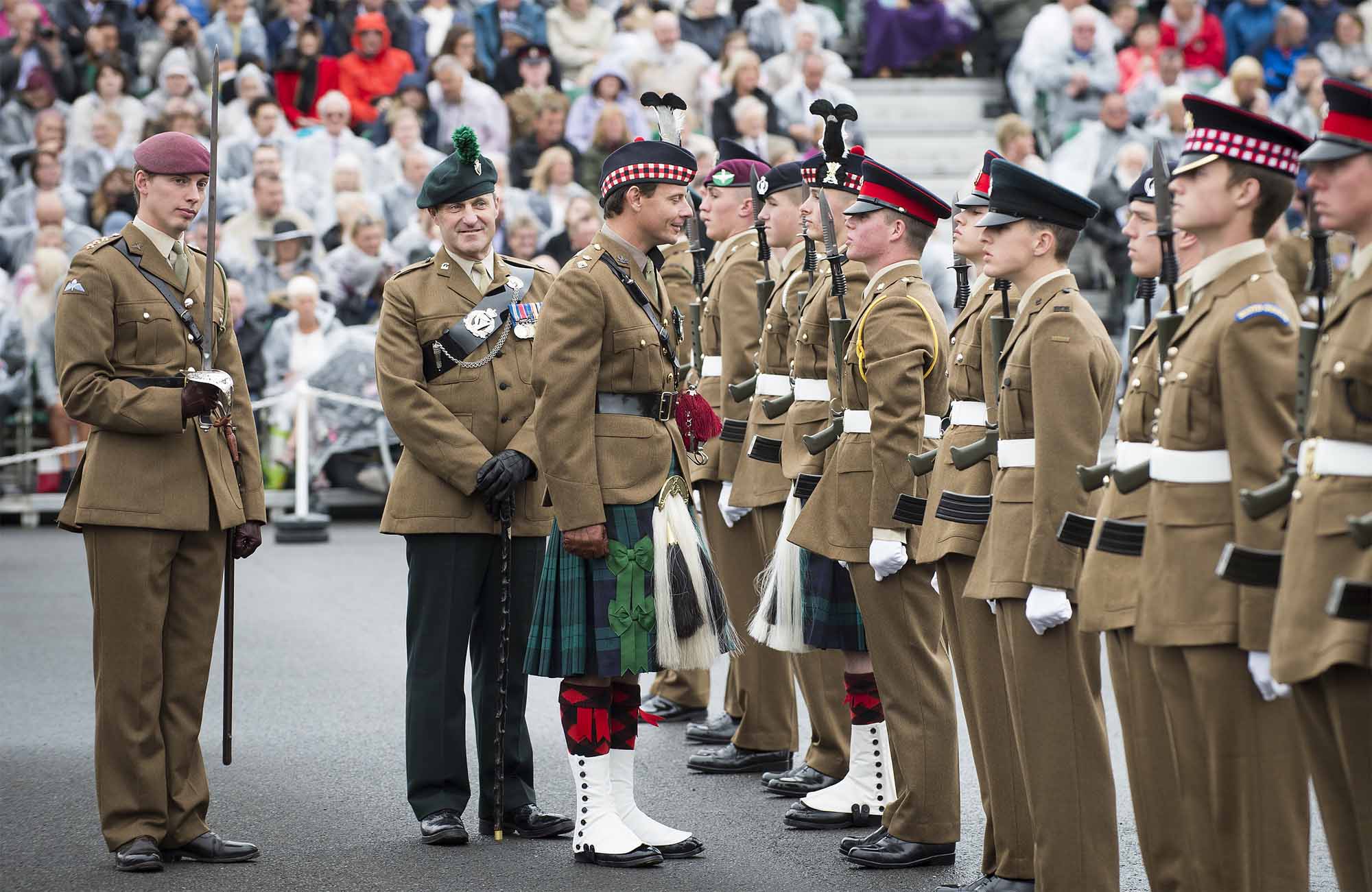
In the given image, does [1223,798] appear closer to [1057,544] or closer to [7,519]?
[1057,544]

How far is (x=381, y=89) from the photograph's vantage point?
15.9 m

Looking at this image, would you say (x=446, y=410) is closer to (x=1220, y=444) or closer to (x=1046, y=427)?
(x=1046, y=427)

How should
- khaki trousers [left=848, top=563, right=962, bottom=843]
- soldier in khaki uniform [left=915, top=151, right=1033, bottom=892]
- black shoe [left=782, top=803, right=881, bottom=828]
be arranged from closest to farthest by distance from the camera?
soldier in khaki uniform [left=915, top=151, right=1033, bottom=892]
khaki trousers [left=848, top=563, right=962, bottom=843]
black shoe [left=782, top=803, right=881, bottom=828]

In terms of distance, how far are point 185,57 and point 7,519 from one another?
4.42m

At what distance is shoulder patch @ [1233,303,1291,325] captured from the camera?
3.76m

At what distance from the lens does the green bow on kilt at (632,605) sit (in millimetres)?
5285

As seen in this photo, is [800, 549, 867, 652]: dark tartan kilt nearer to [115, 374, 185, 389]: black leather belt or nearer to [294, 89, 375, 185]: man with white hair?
[115, 374, 185, 389]: black leather belt

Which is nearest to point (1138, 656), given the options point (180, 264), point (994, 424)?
point (994, 424)

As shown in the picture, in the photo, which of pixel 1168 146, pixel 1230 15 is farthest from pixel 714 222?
pixel 1230 15

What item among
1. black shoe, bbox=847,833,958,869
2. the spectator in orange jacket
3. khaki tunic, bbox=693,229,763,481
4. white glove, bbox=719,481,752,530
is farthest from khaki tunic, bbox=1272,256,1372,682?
the spectator in orange jacket

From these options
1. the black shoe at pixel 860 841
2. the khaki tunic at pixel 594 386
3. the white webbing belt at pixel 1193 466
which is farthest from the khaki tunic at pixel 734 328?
the white webbing belt at pixel 1193 466

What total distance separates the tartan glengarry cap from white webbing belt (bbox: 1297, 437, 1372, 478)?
2451 millimetres

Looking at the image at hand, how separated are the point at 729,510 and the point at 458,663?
5.63 feet

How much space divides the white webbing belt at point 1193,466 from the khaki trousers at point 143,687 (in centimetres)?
292
